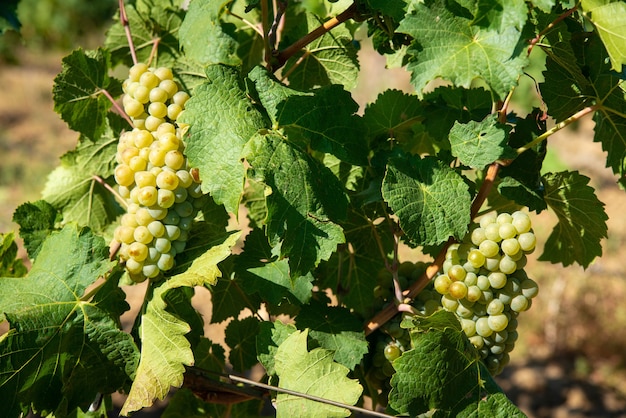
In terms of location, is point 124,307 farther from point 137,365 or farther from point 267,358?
point 267,358

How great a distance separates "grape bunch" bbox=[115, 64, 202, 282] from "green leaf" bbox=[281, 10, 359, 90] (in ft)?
0.93

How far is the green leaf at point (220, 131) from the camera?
92 cm

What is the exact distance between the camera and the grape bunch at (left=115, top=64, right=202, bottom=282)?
1.03 m

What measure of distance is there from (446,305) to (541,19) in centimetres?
49

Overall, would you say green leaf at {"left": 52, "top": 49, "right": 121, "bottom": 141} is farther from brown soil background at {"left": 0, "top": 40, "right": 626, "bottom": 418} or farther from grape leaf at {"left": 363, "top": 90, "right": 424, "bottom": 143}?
brown soil background at {"left": 0, "top": 40, "right": 626, "bottom": 418}

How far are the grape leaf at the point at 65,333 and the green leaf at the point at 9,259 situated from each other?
0.18 meters

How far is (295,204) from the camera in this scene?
3.04ft

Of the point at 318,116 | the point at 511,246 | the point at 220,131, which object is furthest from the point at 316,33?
the point at 511,246

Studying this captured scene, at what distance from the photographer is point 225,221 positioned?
1254 mm

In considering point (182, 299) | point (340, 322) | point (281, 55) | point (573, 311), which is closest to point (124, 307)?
point (182, 299)

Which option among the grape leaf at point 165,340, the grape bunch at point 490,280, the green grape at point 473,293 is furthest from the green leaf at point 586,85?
the grape leaf at point 165,340

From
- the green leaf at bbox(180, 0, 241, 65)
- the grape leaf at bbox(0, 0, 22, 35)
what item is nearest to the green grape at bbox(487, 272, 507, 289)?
the green leaf at bbox(180, 0, 241, 65)

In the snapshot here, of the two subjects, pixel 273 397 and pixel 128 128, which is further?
pixel 128 128

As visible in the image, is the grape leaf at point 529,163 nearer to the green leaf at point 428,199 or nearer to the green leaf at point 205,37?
the green leaf at point 428,199
